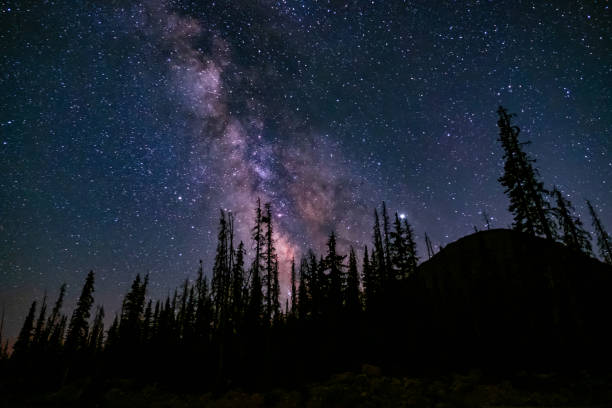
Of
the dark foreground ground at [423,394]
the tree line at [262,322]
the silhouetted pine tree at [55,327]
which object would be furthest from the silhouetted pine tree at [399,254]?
the silhouetted pine tree at [55,327]

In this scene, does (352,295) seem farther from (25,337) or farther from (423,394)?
(25,337)

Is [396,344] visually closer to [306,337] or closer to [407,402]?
[306,337]

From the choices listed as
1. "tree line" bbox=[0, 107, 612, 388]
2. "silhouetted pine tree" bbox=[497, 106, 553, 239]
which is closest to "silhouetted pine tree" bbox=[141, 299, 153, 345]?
"tree line" bbox=[0, 107, 612, 388]

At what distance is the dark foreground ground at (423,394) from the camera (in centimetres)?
1296

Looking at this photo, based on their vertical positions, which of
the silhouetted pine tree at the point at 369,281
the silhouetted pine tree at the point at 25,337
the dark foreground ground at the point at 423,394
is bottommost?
the dark foreground ground at the point at 423,394

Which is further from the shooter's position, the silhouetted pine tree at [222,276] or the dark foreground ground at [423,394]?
the silhouetted pine tree at [222,276]

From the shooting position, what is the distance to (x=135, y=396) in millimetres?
24203

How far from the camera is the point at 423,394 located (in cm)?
1534

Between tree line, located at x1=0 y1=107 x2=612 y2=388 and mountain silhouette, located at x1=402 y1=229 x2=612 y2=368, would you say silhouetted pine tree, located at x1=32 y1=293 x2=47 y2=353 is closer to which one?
tree line, located at x1=0 y1=107 x2=612 y2=388

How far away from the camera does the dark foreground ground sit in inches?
510

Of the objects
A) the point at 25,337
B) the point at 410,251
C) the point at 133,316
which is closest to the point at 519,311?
the point at 410,251

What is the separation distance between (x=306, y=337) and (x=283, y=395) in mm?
13522

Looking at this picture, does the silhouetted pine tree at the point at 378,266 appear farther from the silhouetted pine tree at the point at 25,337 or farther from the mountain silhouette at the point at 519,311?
the silhouetted pine tree at the point at 25,337

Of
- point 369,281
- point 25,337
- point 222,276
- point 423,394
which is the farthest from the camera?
point 25,337
